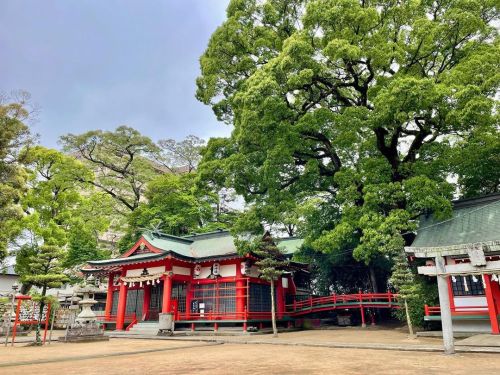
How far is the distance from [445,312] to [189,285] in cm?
1553

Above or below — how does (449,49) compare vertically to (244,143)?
above

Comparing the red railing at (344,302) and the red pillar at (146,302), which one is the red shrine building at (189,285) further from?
the red railing at (344,302)

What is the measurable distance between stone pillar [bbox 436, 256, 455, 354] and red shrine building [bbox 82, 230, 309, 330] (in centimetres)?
1148

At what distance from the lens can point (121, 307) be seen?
23.3 meters

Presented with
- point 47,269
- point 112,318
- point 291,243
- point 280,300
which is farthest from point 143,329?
point 291,243

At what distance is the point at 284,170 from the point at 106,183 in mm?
19428

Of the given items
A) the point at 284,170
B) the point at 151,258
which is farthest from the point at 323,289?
the point at 151,258

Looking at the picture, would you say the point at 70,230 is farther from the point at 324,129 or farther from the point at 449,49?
the point at 449,49

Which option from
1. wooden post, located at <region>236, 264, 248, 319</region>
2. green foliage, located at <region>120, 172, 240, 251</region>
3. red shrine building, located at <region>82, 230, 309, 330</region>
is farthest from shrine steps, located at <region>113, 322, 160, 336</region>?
green foliage, located at <region>120, 172, 240, 251</region>

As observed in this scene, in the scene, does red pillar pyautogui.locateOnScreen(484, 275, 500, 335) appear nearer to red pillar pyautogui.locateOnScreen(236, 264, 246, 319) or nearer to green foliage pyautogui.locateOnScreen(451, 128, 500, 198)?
green foliage pyautogui.locateOnScreen(451, 128, 500, 198)

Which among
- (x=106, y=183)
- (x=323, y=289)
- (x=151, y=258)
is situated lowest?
(x=323, y=289)

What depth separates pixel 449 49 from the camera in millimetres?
17219

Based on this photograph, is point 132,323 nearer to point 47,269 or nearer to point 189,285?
point 189,285

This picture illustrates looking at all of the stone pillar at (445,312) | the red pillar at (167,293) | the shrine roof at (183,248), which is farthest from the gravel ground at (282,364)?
the shrine roof at (183,248)
